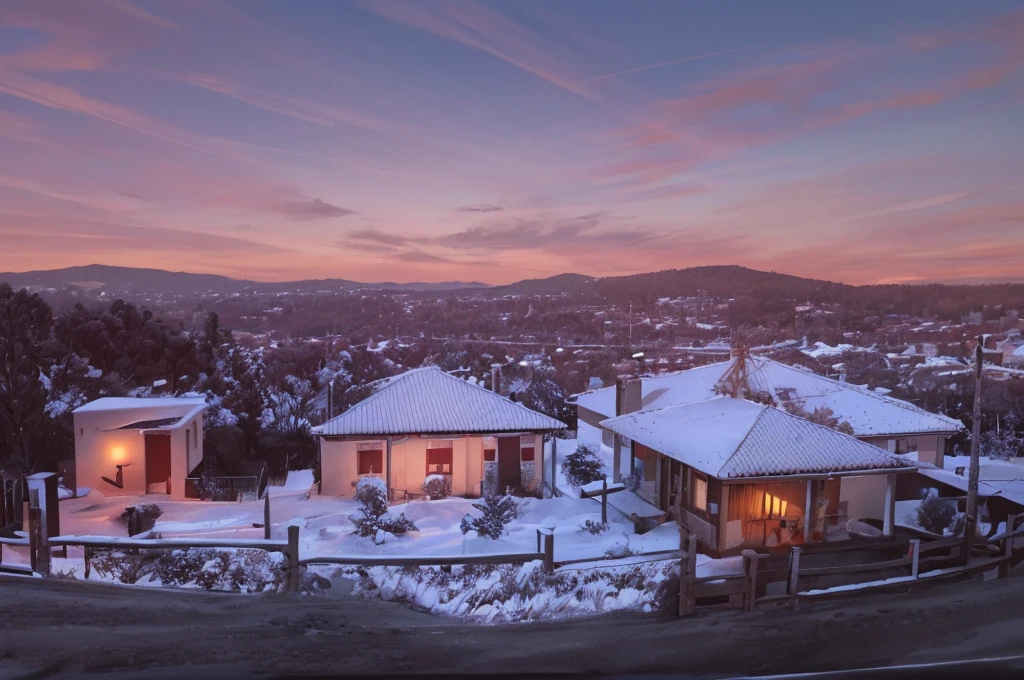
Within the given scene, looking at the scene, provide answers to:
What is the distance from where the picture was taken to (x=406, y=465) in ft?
70.4

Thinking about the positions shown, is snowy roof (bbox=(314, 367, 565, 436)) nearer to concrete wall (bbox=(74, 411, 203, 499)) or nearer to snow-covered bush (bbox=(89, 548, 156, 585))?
concrete wall (bbox=(74, 411, 203, 499))

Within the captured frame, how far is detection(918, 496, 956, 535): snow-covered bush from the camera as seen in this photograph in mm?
17984

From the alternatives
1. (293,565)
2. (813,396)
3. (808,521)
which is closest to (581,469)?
(813,396)

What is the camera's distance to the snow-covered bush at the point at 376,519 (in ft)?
52.5

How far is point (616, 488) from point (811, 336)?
3468 centimetres

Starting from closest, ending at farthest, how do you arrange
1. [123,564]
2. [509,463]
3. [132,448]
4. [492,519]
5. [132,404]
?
[123,564] < [492,519] < [132,448] < [132,404] < [509,463]

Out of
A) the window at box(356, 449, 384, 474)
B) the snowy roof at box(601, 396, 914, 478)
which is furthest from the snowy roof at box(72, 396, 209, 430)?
the snowy roof at box(601, 396, 914, 478)

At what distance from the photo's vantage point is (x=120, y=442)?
20609 mm

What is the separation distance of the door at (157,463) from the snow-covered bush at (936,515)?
21421 mm

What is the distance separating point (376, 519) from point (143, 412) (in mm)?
9403

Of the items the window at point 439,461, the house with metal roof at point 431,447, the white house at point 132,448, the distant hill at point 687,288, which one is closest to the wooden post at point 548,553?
the house with metal roof at point 431,447

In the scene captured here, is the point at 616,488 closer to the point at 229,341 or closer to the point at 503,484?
the point at 503,484

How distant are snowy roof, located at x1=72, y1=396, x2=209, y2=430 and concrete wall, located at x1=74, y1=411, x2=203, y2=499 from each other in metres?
0.04

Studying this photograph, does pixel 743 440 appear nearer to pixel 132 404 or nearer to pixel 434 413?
pixel 434 413
